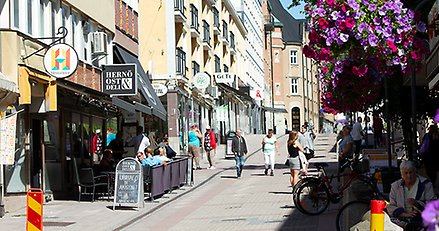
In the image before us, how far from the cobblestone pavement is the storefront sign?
2.64m

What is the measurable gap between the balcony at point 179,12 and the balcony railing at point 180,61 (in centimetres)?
152

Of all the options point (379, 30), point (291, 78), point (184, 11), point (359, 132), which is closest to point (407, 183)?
point (379, 30)

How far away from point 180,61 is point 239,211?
25.6 meters

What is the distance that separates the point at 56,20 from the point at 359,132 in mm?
15461

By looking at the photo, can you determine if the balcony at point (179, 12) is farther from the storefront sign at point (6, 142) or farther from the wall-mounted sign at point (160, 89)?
the storefront sign at point (6, 142)

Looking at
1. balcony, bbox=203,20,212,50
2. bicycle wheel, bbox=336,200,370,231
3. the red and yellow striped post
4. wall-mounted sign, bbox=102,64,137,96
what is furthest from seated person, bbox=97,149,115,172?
balcony, bbox=203,20,212,50

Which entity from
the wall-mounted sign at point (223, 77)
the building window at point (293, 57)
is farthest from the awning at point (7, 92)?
the building window at point (293, 57)

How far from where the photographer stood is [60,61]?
18.2m

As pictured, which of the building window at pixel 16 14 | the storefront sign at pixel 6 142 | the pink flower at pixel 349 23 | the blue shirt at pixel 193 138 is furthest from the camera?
the blue shirt at pixel 193 138

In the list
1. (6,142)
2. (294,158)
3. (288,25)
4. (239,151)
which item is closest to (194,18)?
(239,151)

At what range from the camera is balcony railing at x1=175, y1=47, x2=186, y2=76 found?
42.1 metres

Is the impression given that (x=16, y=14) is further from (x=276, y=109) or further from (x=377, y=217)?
(x=276, y=109)

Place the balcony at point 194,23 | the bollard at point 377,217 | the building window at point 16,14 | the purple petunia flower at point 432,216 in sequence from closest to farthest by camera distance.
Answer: the purple petunia flower at point 432,216 < the bollard at point 377,217 < the building window at point 16,14 < the balcony at point 194,23

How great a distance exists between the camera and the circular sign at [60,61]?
714 inches
